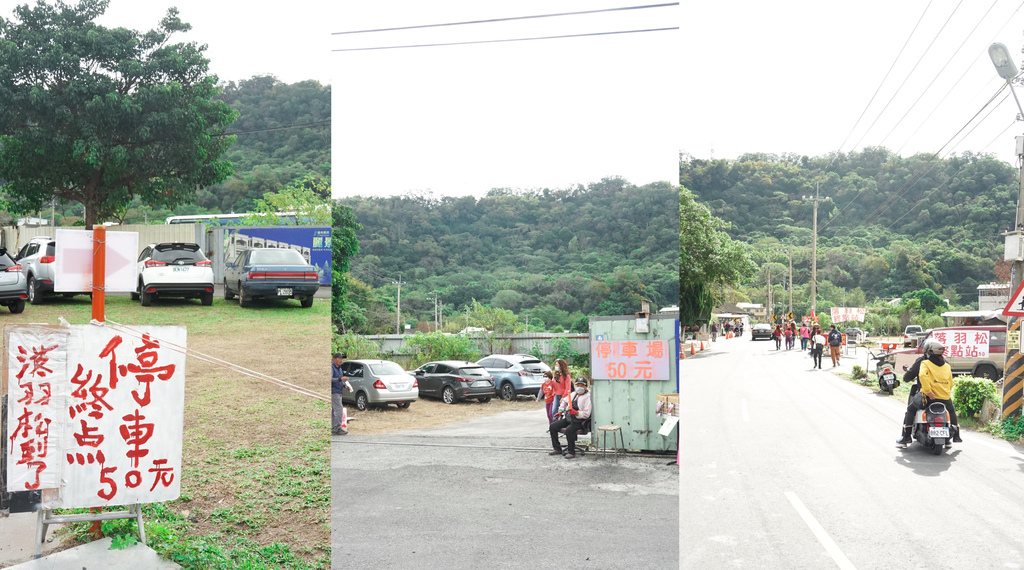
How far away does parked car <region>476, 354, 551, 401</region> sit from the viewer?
4965mm

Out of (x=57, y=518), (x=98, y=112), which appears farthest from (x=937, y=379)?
(x=98, y=112)

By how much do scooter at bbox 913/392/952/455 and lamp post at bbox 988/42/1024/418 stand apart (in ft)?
4.04

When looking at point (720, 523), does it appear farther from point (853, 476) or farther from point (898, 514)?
point (853, 476)

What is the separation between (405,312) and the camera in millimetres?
4988

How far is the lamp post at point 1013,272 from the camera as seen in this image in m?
6.37

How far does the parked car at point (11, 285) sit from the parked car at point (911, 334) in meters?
11.4

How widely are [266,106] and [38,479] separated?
543 cm

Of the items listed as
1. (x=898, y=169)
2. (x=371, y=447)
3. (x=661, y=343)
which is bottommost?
(x=371, y=447)

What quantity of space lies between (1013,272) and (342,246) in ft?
22.3

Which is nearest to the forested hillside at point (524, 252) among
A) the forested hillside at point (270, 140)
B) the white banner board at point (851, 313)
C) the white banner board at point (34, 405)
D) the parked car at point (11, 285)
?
the white banner board at point (34, 405)

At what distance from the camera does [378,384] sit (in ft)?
18.1

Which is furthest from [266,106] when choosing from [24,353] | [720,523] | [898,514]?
[898,514]

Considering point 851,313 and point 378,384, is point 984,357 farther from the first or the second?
point 378,384

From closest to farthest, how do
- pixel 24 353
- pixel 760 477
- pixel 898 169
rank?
pixel 24 353 < pixel 760 477 < pixel 898 169
